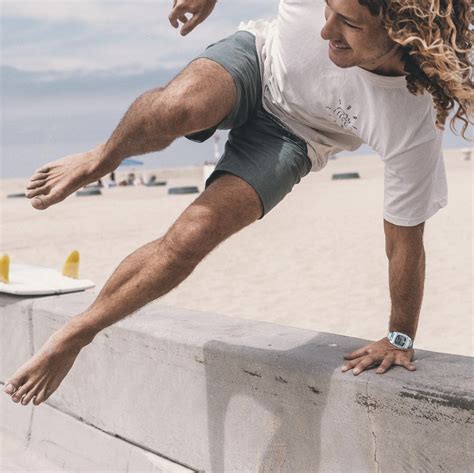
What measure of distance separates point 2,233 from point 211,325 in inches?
510

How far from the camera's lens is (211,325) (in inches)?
139

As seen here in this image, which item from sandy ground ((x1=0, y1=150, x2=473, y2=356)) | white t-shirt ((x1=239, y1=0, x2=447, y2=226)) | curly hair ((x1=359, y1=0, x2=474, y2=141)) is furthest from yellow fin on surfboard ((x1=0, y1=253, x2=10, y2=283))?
sandy ground ((x1=0, y1=150, x2=473, y2=356))

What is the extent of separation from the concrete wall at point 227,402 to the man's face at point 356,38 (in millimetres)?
1025

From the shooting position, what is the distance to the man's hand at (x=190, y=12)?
329 centimetres

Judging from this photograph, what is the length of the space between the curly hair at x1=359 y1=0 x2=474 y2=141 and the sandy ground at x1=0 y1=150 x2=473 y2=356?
144 inches

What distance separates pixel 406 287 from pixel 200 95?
107cm

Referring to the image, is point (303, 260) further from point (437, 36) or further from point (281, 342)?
point (437, 36)

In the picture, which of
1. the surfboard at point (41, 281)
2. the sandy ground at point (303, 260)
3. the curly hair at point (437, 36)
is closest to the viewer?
the curly hair at point (437, 36)

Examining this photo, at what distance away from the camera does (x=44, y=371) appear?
317 centimetres

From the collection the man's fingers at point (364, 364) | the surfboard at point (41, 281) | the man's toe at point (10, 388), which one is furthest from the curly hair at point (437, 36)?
the surfboard at point (41, 281)

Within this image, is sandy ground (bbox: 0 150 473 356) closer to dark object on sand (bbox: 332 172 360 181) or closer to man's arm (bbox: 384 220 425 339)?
man's arm (bbox: 384 220 425 339)

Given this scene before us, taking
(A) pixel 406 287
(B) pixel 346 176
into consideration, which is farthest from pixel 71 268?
(B) pixel 346 176

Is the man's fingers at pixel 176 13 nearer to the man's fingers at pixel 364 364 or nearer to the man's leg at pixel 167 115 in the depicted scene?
the man's leg at pixel 167 115

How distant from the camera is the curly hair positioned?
2.54m
